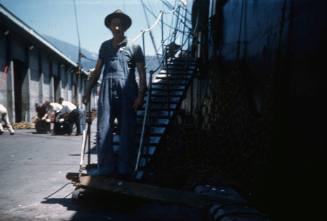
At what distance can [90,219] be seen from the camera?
3467 millimetres

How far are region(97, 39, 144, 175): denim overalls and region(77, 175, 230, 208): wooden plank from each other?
0.35 metres

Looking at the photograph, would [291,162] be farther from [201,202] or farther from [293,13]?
[293,13]

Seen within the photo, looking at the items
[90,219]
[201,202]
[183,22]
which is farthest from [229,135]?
[183,22]

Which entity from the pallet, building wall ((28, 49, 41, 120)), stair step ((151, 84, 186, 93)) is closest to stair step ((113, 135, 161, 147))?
the pallet

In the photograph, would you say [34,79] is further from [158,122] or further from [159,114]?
[158,122]

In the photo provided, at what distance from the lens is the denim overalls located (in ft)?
13.2

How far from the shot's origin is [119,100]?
4.10 m

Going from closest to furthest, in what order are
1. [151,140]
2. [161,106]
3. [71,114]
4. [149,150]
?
[149,150], [151,140], [161,106], [71,114]

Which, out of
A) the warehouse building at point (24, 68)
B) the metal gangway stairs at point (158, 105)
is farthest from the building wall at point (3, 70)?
the metal gangway stairs at point (158, 105)

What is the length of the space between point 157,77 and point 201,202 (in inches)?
233

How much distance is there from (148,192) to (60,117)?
10.6m

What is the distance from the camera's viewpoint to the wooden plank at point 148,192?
3.23m

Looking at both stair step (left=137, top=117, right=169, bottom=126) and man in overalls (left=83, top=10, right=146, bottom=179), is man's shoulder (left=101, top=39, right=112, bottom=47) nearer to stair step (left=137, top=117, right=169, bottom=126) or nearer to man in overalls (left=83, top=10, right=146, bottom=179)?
man in overalls (left=83, top=10, right=146, bottom=179)

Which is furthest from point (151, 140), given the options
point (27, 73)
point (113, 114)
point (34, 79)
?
point (34, 79)
